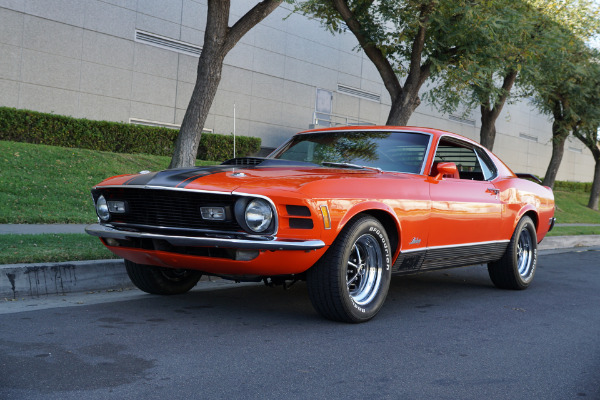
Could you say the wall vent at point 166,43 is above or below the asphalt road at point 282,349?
above

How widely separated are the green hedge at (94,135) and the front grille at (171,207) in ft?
38.1

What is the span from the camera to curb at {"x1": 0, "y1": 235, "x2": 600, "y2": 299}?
529 cm

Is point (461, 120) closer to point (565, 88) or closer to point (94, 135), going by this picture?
point (565, 88)

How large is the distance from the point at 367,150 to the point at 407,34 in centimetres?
911

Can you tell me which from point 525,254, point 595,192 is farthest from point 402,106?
point 595,192

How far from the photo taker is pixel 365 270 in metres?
4.99

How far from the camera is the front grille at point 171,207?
→ 4.38 metres

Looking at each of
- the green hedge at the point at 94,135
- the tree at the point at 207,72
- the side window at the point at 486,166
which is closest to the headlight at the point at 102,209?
the side window at the point at 486,166

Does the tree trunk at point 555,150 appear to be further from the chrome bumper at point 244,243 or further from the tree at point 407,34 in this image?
the chrome bumper at point 244,243

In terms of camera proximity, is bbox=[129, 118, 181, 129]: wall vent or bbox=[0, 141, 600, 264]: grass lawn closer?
bbox=[0, 141, 600, 264]: grass lawn

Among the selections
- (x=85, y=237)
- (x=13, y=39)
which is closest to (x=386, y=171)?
(x=85, y=237)

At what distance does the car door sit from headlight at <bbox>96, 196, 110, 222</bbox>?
2.56 m

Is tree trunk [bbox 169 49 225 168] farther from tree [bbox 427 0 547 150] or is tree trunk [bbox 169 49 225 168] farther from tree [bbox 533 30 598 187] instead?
tree [bbox 533 30 598 187]

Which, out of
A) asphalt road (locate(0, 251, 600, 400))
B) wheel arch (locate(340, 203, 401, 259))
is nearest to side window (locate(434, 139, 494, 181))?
asphalt road (locate(0, 251, 600, 400))
